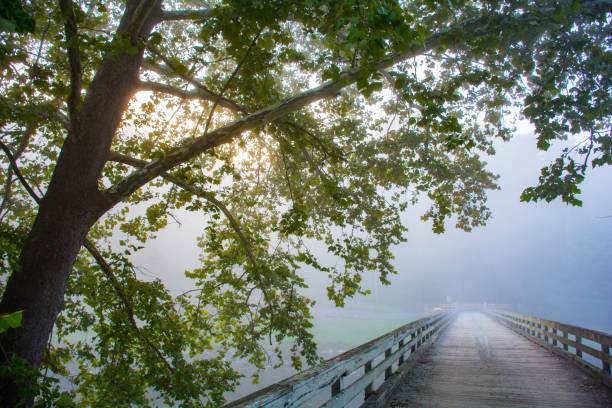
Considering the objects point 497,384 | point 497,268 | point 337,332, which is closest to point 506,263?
point 497,268

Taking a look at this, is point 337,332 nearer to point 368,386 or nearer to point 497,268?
point 368,386

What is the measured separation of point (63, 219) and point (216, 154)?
149 inches

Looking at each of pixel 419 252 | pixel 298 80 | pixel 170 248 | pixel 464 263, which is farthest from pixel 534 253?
pixel 298 80

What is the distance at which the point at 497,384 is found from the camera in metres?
6.23

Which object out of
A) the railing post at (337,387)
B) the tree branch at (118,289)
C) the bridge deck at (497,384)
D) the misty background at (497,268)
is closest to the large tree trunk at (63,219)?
the tree branch at (118,289)

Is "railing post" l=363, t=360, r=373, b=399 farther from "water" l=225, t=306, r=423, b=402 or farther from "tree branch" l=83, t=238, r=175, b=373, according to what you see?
"water" l=225, t=306, r=423, b=402

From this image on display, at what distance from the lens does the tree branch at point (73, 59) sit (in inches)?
141

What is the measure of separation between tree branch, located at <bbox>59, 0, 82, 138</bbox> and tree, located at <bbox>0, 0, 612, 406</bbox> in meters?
0.03

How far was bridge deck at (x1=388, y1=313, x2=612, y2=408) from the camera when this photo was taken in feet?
16.6

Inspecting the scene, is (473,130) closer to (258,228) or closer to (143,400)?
(258,228)

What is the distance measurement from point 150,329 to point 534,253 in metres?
186

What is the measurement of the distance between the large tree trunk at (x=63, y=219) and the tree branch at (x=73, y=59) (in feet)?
1.02

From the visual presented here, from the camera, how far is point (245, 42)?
170 inches

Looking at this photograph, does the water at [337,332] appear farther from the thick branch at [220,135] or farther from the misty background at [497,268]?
the thick branch at [220,135]
